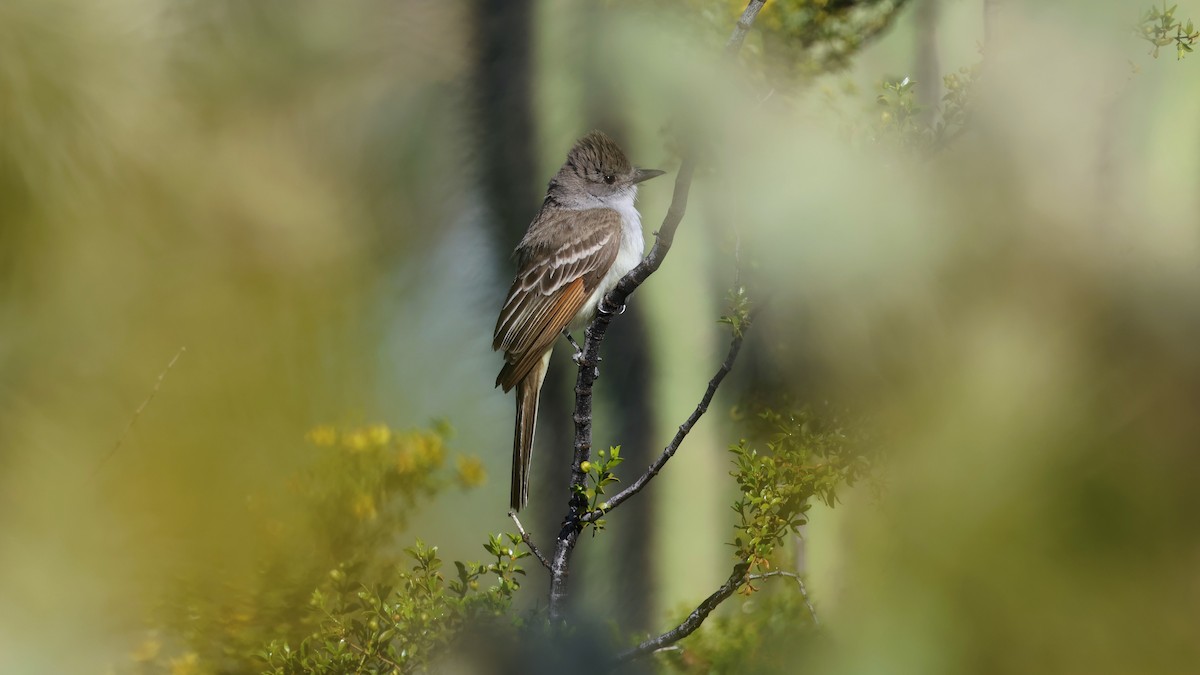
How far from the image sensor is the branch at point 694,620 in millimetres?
1130

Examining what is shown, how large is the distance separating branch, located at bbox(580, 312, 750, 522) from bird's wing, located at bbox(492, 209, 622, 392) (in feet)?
0.61

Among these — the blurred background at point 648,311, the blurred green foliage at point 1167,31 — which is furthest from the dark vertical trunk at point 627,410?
the blurred green foliage at point 1167,31

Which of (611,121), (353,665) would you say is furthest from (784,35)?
(353,665)

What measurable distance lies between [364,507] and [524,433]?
0.66 ft

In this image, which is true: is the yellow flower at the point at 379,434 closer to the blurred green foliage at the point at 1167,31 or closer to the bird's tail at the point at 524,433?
the bird's tail at the point at 524,433

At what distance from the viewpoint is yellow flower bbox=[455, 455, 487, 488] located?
45.7 inches

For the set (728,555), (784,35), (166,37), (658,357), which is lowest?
(728,555)

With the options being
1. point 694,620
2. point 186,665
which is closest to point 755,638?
point 694,620

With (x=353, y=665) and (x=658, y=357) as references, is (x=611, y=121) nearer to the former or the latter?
(x=658, y=357)

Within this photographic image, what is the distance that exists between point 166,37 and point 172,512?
56 cm

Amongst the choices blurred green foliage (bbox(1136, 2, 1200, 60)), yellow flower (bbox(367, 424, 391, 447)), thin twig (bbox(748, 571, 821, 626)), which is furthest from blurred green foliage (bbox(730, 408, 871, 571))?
blurred green foliage (bbox(1136, 2, 1200, 60))

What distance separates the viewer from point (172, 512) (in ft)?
3.62

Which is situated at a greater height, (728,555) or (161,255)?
(161,255)

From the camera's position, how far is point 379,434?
3.76 ft
